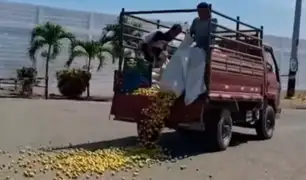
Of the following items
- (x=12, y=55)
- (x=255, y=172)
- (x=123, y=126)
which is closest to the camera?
(x=255, y=172)

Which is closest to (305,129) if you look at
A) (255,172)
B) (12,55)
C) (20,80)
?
(255,172)

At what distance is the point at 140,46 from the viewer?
13289 millimetres

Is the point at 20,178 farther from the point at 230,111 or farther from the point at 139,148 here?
the point at 230,111

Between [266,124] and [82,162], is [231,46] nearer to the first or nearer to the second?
[266,124]

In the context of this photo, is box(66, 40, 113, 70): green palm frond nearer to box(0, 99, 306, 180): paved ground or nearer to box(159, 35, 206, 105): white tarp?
box(0, 99, 306, 180): paved ground

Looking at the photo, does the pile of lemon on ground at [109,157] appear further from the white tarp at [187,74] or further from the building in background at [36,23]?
the building in background at [36,23]

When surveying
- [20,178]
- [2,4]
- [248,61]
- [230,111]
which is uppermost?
[2,4]

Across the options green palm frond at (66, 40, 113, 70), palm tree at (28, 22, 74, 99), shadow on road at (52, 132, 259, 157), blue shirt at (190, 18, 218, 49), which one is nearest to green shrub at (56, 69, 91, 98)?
palm tree at (28, 22, 74, 99)

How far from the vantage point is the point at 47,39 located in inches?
1021

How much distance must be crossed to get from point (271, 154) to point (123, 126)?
4.91 meters

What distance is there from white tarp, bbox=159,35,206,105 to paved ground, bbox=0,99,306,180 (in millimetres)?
1238

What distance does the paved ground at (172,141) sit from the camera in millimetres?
10406

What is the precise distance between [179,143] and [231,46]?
2.33m

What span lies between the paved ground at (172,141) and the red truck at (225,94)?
0.52 m
